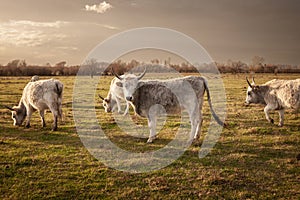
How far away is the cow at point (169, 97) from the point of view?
901cm

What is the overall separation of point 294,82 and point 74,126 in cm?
964

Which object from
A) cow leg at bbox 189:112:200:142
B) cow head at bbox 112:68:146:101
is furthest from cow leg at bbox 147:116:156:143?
cow leg at bbox 189:112:200:142

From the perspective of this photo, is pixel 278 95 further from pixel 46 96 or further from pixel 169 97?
pixel 46 96

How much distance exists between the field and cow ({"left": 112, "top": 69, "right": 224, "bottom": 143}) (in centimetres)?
90

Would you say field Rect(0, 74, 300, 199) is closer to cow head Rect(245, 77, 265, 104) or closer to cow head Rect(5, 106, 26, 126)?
cow head Rect(5, 106, 26, 126)

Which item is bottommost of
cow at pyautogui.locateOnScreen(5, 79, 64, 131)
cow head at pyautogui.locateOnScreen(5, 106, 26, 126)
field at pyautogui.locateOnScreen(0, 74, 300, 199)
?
field at pyautogui.locateOnScreen(0, 74, 300, 199)

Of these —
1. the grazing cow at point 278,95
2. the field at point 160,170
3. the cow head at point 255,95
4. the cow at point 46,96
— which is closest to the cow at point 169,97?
the field at point 160,170

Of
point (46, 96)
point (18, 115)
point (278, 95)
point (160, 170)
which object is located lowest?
point (160, 170)

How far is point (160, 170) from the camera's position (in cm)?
712

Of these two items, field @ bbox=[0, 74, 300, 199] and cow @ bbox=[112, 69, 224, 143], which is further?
cow @ bbox=[112, 69, 224, 143]

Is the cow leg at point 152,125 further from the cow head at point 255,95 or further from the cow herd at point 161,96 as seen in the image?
the cow head at point 255,95

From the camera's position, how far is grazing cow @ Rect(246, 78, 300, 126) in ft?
35.0

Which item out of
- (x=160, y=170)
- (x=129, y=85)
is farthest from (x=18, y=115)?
(x=160, y=170)

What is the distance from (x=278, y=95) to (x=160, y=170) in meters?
7.13
